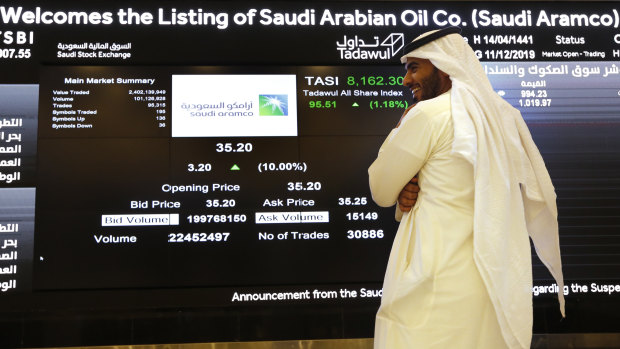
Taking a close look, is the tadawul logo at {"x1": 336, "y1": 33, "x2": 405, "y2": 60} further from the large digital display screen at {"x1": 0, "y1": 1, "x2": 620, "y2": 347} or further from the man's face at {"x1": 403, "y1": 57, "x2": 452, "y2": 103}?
the man's face at {"x1": 403, "y1": 57, "x2": 452, "y2": 103}

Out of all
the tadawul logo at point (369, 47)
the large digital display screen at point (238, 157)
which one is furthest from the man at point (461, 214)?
the tadawul logo at point (369, 47)

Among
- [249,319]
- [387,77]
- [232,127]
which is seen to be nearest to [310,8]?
[387,77]

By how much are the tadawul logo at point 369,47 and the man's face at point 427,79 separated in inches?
65.7

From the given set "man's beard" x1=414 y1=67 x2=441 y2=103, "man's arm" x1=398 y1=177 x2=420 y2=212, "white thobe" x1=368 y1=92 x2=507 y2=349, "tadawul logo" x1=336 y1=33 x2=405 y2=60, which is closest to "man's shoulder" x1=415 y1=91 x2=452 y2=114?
"white thobe" x1=368 y1=92 x2=507 y2=349

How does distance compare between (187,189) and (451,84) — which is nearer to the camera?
(451,84)

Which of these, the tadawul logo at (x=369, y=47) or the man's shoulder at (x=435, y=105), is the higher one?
the tadawul logo at (x=369, y=47)

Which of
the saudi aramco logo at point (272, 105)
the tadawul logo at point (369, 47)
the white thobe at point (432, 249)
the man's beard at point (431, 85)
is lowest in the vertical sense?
the white thobe at point (432, 249)

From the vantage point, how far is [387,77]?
3885 millimetres

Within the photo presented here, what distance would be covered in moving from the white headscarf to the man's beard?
0.07 metres

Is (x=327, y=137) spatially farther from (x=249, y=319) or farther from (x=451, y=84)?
(x=451, y=84)

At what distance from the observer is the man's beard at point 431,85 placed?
2230mm

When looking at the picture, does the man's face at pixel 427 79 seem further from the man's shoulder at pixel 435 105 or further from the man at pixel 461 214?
the man's shoulder at pixel 435 105

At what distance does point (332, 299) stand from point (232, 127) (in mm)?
1118

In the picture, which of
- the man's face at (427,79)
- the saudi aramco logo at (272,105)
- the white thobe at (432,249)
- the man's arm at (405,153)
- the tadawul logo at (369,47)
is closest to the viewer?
the white thobe at (432,249)
